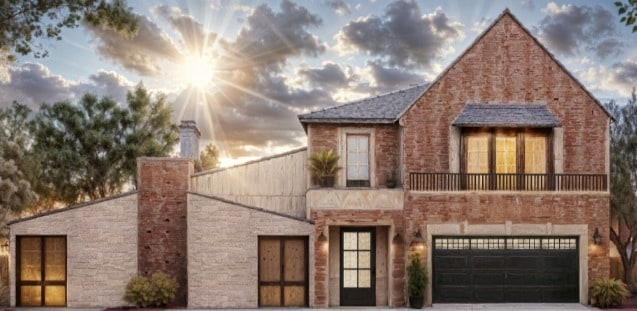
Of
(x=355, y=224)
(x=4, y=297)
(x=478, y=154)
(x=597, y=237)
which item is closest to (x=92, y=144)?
(x=4, y=297)

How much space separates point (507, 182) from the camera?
2219cm

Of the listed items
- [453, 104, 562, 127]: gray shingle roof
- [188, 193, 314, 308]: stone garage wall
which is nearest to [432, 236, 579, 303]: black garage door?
[453, 104, 562, 127]: gray shingle roof

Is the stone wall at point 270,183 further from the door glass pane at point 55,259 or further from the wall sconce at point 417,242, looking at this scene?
the door glass pane at point 55,259

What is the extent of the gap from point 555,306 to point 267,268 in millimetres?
9964

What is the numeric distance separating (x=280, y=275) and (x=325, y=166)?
4.12 m

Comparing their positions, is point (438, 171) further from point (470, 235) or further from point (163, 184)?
point (163, 184)

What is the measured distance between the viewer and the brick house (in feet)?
70.8

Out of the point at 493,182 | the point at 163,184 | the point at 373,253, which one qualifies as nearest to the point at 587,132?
the point at 493,182

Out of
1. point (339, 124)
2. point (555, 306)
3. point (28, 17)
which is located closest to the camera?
point (28, 17)

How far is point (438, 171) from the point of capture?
22219mm

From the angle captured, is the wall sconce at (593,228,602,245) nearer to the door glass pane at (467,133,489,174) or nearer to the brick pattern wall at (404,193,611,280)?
the brick pattern wall at (404,193,611,280)

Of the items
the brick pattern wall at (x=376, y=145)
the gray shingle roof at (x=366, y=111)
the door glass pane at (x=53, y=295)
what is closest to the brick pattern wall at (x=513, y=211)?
the brick pattern wall at (x=376, y=145)

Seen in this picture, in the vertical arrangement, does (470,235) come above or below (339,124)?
below

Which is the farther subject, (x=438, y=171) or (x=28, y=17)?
(x=438, y=171)
